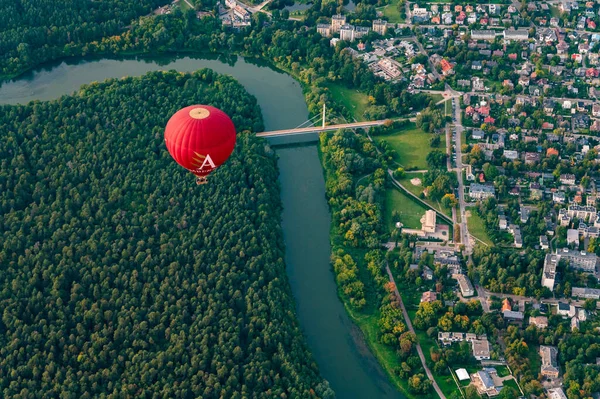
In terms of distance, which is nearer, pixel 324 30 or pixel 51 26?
pixel 51 26

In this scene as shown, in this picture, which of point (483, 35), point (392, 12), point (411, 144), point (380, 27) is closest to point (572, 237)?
point (411, 144)

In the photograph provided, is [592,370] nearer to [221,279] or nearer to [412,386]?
[412,386]

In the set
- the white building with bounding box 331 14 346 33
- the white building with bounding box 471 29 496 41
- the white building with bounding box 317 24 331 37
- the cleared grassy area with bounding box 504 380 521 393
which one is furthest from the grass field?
the white building with bounding box 471 29 496 41

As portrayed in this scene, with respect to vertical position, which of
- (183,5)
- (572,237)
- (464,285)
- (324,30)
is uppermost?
(183,5)

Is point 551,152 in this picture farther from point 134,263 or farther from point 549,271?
point 134,263

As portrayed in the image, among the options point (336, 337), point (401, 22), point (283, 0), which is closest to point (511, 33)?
point (401, 22)

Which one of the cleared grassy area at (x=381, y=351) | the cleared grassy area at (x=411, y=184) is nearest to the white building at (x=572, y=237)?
the cleared grassy area at (x=411, y=184)

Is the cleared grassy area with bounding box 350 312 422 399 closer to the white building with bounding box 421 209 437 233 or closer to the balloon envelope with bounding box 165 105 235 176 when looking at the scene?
the white building with bounding box 421 209 437 233
